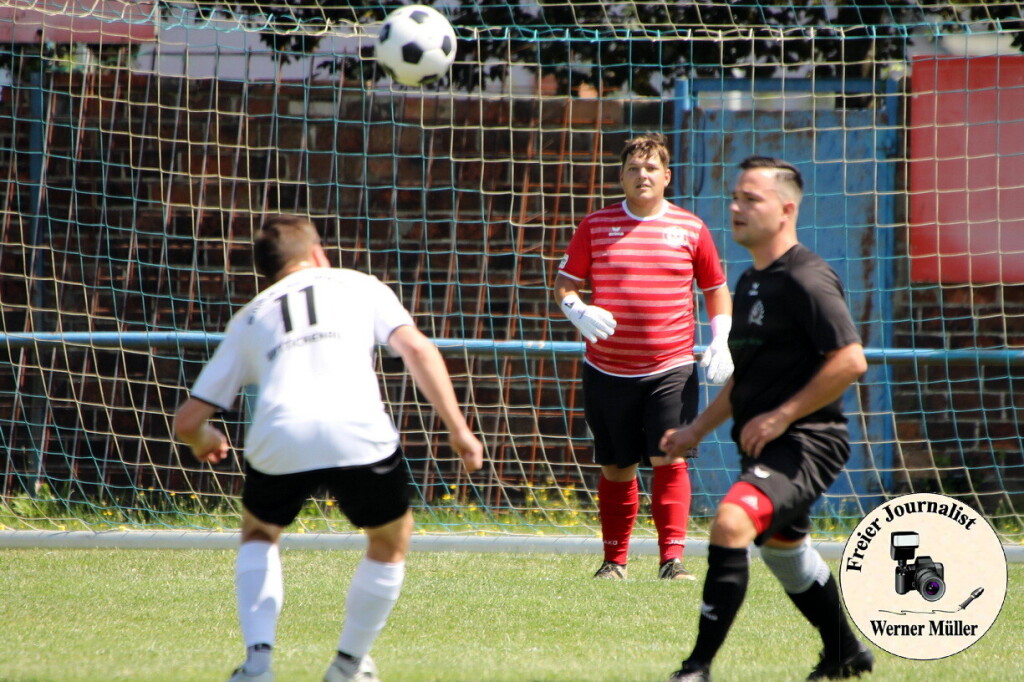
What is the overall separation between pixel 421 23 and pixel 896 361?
3.49 meters

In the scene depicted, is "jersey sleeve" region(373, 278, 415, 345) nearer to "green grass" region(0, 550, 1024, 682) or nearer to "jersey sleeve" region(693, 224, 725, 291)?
"green grass" region(0, 550, 1024, 682)

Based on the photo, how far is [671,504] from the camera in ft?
19.2

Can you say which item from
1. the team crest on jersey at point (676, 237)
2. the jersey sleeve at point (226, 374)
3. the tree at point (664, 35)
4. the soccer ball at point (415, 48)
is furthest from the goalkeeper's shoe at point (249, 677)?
the tree at point (664, 35)

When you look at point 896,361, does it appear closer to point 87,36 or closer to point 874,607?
point 874,607

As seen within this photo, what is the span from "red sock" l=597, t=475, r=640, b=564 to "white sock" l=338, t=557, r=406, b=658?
232 cm

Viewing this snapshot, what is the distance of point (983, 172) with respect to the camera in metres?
7.66

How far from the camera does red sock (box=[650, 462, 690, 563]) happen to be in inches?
230

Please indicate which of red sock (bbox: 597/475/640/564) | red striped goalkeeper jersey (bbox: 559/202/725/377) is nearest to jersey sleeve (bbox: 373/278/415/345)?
red striped goalkeeper jersey (bbox: 559/202/725/377)

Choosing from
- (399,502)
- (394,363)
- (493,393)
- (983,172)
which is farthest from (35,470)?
(983,172)

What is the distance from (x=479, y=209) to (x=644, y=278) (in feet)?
8.45

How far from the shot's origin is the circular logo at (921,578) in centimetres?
407

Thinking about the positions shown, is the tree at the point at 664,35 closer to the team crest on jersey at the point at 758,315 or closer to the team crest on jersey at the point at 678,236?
the team crest on jersey at the point at 678,236

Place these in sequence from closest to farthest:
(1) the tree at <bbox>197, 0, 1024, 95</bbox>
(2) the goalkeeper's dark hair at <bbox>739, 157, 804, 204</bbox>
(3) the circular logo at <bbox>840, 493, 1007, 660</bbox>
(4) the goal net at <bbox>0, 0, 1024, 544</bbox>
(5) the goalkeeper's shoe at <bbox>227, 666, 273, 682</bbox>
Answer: (5) the goalkeeper's shoe at <bbox>227, 666, 273, 682</bbox> < (2) the goalkeeper's dark hair at <bbox>739, 157, 804, 204</bbox> < (3) the circular logo at <bbox>840, 493, 1007, 660</bbox> < (4) the goal net at <bbox>0, 0, 1024, 544</bbox> < (1) the tree at <bbox>197, 0, 1024, 95</bbox>

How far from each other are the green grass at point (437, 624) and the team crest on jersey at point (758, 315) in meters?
1.13
